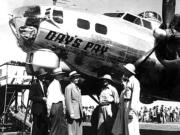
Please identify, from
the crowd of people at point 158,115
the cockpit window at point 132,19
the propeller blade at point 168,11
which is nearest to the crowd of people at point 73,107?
the propeller blade at point 168,11

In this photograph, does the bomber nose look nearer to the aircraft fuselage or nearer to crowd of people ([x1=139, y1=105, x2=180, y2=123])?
the aircraft fuselage

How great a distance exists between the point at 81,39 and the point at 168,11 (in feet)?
9.56

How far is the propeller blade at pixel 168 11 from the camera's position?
9334 millimetres

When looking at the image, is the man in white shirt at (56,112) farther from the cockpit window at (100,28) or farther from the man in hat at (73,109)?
the cockpit window at (100,28)

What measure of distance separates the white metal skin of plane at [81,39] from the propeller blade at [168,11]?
65mm

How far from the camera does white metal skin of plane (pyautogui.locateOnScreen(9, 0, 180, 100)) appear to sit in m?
10.4

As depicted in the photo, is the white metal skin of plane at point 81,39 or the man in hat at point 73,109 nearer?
the man in hat at point 73,109

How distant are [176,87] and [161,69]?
0.74 m

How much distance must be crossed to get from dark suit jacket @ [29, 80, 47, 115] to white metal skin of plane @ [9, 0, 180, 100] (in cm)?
154

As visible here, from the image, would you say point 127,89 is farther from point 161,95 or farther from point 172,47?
point 161,95

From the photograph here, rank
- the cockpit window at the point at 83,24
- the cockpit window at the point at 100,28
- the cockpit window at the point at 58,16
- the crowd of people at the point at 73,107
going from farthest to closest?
the cockpit window at the point at 100,28, the cockpit window at the point at 83,24, the cockpit window at the point at 58,16, the crowd of people at the point at 73,107

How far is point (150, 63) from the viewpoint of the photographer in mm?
10656

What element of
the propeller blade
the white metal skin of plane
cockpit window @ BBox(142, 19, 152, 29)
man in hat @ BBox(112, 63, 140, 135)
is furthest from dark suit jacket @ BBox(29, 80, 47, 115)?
cockpit window @ BBox(142, 19, 152, 29)

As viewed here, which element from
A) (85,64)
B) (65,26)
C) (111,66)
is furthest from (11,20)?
(111,66)
